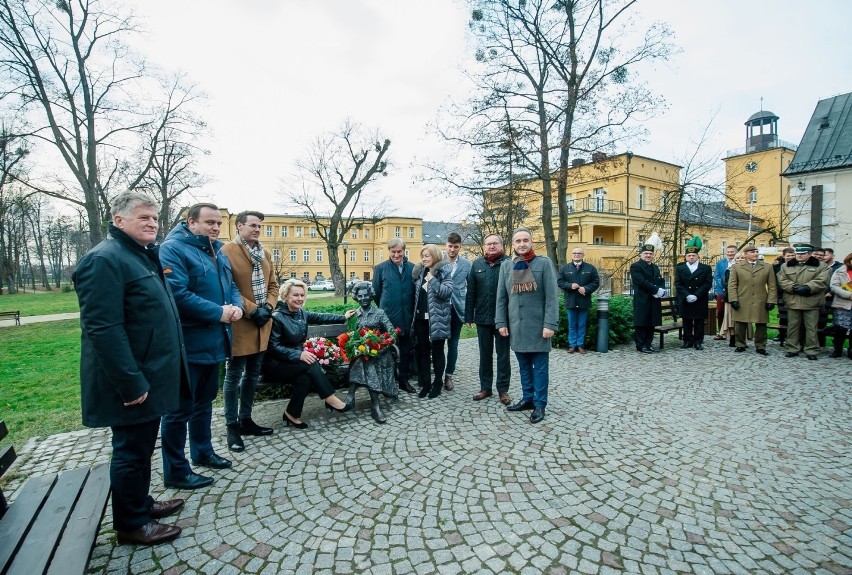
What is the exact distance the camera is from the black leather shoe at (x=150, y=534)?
2580 millimetres

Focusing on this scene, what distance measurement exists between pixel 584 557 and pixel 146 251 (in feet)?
11.0

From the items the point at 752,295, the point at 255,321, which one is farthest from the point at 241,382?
the point at 752,295

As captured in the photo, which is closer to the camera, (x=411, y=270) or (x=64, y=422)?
(x=64, y=422)

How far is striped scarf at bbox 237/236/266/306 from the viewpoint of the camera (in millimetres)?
4180

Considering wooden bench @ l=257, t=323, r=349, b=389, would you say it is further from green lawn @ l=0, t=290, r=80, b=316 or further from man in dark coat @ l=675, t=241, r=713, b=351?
green lawn @ l=0, t=290, r=80, b=316

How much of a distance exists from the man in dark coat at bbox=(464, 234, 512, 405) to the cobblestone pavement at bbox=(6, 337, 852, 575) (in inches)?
14.0

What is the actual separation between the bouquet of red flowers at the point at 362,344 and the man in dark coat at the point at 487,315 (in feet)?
4.29

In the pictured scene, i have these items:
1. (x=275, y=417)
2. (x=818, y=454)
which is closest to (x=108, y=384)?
(x=275, y=417)

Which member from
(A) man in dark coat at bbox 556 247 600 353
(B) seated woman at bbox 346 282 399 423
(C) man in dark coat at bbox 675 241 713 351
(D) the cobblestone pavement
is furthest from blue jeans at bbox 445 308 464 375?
(C) man in dark coat at bbox 675 241 713 351

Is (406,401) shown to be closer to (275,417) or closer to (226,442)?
(275,417)

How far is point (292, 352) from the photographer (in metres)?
4.43

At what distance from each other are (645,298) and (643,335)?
814 millimetres

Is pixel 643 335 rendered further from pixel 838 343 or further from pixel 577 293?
pixel 838 343

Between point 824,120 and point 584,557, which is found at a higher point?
point 824,120
